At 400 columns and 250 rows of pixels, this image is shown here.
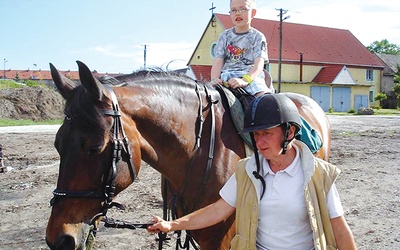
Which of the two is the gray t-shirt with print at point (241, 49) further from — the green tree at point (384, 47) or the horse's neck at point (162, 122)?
the green tree at point (384, 47)

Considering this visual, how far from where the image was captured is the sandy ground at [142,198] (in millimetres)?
5125

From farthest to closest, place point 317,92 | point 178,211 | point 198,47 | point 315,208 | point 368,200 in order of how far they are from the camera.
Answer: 1. point 198,47
2. point 317,92
3. point 368,200
4. point 178,211
5. point 315,208

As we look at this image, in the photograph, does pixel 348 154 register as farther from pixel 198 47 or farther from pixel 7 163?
pixel 198 47

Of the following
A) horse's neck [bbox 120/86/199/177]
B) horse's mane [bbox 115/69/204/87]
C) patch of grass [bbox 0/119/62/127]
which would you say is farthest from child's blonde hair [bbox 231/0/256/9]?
patch of grass [bbox 0/119/62/127]

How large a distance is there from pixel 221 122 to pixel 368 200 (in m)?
4.95

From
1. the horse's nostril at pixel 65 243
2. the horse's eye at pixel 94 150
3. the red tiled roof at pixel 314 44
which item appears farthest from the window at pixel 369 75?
the horse's nostril at pixel 65 243

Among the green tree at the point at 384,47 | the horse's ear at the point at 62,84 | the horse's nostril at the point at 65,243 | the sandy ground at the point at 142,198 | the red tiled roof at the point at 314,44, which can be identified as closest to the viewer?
the horse's nostril at the point at 65,243

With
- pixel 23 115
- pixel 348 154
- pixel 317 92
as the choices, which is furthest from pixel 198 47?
pixel 348 154

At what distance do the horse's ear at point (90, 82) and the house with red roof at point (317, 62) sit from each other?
38.7 m

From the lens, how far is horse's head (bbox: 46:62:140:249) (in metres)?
2.18

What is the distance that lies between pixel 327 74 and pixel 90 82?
146ft

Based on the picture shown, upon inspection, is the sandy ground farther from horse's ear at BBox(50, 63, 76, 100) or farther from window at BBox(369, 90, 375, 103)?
window at BBox(369, 90, 375, 103)

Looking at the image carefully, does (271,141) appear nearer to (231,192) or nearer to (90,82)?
(231,192)

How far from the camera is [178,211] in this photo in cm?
293
